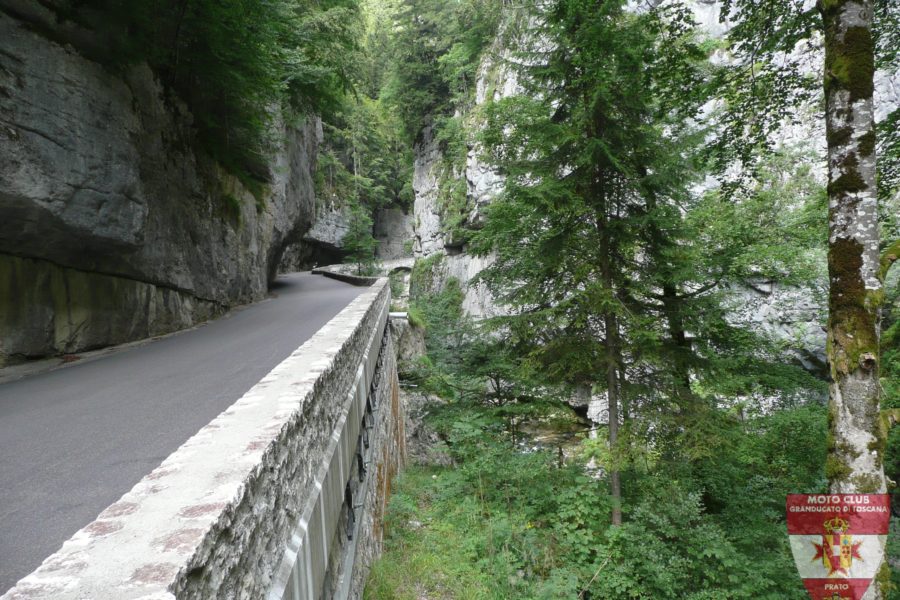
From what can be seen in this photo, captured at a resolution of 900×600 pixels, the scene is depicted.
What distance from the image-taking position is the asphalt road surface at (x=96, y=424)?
2711 millimetres

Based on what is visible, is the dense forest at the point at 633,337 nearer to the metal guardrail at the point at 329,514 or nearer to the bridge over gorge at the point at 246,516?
the metal guardrail at the point at 329,514

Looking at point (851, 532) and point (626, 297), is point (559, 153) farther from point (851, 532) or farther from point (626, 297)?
point (851, 532)

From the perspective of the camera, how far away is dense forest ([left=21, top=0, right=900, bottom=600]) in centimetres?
422

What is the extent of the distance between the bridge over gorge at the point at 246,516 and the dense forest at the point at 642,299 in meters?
2.64

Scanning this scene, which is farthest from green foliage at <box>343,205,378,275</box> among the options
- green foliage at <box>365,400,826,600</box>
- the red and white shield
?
the red and white shield

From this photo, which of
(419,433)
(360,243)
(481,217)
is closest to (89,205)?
(419,433)

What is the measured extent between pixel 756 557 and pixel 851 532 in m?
3.39

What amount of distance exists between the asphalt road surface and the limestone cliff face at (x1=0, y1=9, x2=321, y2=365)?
814 mm

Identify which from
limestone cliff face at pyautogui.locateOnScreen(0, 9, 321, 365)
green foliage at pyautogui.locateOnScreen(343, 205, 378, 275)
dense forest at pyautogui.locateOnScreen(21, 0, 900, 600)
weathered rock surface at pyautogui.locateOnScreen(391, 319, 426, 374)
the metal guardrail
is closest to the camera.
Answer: the metal guardrail

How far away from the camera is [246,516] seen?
77.4 inches

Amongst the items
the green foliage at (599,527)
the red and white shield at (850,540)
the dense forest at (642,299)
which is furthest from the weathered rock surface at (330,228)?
the red and white shield at (850,540)

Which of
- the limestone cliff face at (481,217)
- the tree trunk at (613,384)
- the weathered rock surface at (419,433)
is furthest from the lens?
the weathered rock surface at (419,433)

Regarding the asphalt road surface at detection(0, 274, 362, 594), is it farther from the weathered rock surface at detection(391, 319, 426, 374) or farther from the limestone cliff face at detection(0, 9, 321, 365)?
the weathered rock surface at detection(391, 319, 426, 374)

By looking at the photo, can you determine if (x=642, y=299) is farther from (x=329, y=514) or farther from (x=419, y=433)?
(x=419, y=433)
